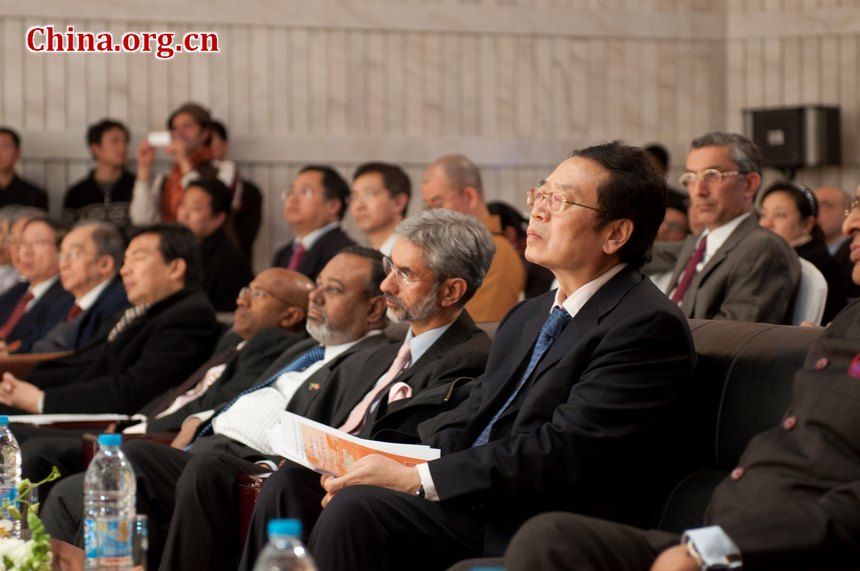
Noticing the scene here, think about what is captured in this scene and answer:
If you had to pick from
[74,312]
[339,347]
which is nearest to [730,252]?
[339,347]

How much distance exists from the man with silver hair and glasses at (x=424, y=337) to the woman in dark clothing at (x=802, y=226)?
6.76ft

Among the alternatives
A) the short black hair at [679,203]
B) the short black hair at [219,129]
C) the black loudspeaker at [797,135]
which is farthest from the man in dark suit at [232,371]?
the black loudspeaker at [797,135]

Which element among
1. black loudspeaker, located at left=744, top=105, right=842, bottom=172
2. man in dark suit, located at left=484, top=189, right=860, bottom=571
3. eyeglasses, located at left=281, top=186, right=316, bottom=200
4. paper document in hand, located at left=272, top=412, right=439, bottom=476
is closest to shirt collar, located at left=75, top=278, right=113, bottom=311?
eyeglasses, located at left=281, top=186, right=316, bottom=200

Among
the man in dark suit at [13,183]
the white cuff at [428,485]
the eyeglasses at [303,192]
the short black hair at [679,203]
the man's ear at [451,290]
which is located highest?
the man in dark suit at [13,183]

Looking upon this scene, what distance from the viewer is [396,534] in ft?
8.38

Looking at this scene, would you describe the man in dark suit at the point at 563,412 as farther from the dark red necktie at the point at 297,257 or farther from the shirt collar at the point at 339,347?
the dark red necktie at the point at 297,257

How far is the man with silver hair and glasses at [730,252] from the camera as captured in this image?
4070 mm

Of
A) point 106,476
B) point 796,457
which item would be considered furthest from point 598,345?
Answer: point 106,476

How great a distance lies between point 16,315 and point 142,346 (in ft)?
5.49

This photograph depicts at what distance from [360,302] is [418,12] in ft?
15.8

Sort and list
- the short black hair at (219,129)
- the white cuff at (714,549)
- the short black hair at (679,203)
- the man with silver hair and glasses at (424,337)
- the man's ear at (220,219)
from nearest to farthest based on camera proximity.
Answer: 1. the white cuff at (714,549)
2. the man with silver hair and glasses at (424,337)
3. the short black hair at (679,203)
4. the man's ear at (220,219)
5. the short black hair at (219,129)

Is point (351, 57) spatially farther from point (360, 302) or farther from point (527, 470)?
point (527, 470)

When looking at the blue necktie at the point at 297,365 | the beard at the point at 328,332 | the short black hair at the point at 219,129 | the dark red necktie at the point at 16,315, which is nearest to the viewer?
the beard at the point at 328,332

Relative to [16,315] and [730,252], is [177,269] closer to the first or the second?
[16,315]
